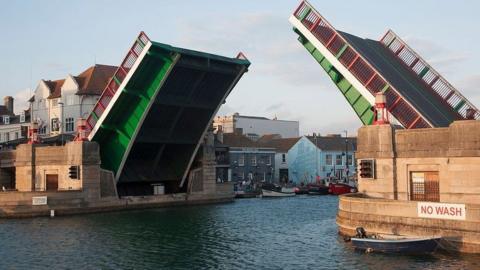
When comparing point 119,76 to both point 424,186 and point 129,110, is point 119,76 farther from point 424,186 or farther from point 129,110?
point 424,186

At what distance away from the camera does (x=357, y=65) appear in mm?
37750

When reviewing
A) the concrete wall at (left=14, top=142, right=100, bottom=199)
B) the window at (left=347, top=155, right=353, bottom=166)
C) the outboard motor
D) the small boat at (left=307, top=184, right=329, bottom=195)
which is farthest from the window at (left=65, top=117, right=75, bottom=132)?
the outboard motor

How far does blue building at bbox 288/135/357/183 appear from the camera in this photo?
3632 inches

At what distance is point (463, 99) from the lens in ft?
131

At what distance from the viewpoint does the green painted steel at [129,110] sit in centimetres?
4516

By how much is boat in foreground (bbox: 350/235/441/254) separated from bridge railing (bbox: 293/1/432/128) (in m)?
10.1

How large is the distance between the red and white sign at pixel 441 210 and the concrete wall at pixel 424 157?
8.91 feet

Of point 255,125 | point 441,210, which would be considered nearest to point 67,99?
point 441,210

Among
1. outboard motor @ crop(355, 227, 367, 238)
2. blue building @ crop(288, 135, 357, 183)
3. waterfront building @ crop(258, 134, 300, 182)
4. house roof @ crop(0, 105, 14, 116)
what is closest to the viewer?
outboard motor @ crop(355, 227, 367, 238)

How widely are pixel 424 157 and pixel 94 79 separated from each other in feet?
159

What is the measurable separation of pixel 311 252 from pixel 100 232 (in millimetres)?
14973

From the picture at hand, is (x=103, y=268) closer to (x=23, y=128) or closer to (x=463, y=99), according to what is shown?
(x=463, y=99)

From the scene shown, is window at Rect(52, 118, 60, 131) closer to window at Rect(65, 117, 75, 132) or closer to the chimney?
window at Rect(65, 117, 75, 132)

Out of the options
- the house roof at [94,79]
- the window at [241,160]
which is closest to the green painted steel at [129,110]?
the house roof at [94,79]
